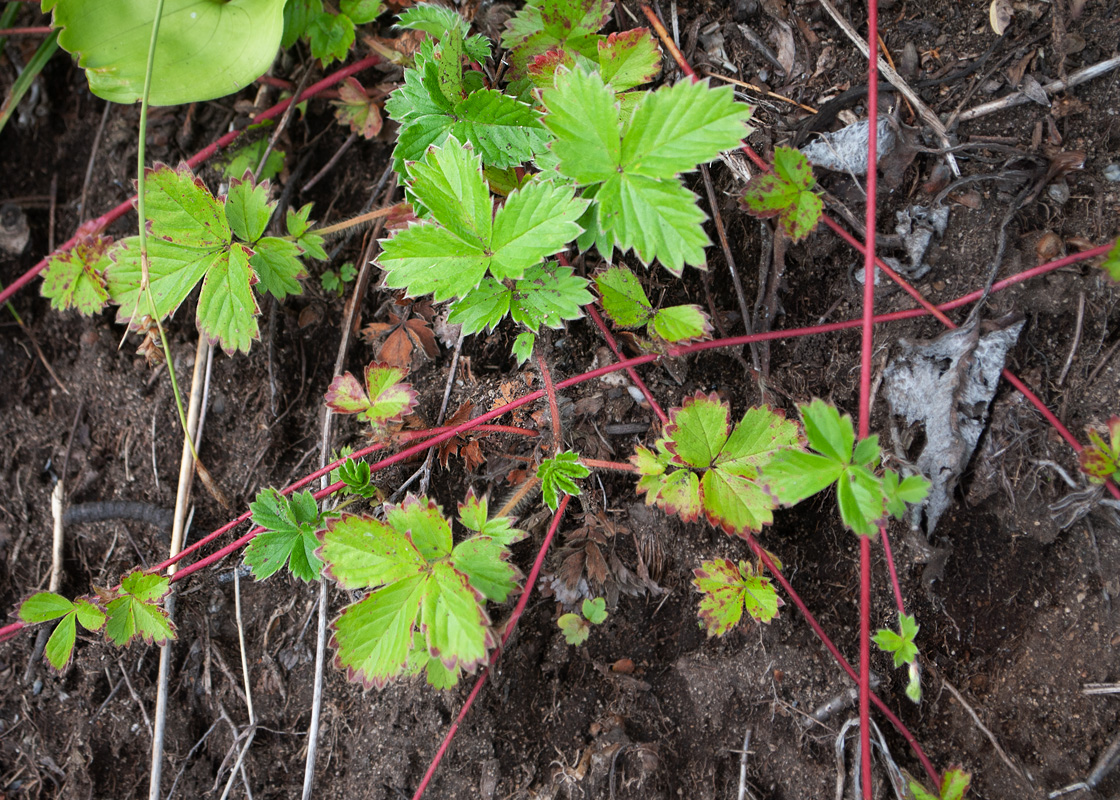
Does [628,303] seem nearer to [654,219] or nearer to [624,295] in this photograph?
[624,295]

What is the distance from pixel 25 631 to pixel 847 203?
2848 mm

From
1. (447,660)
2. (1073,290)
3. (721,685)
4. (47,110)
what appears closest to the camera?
(447,660)

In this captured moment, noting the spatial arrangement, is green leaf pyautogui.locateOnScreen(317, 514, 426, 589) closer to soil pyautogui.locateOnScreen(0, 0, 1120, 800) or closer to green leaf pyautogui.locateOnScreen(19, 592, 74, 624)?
soil pyautogui.locateOnScreen(0, 0, 1120, 800)

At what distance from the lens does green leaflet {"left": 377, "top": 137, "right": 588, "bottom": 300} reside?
61.2 inches

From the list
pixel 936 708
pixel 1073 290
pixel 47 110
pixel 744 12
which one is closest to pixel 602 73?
pixel 744 12

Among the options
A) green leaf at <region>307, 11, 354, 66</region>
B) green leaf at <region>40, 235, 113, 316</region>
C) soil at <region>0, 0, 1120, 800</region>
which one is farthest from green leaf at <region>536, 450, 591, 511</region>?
green leaf at <region>40, 235, 113, 316</region>

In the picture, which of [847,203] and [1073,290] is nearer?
[1073,290]

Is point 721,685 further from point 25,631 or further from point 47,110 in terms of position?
point 47,110

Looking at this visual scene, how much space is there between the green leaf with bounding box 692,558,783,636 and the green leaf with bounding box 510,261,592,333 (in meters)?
0.74

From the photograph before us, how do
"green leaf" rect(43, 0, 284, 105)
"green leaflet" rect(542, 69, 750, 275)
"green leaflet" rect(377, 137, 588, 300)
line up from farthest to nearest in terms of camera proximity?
"green leaf" rect(43, 0, 284, 105) → "green leaflet" rect(377, 137, 588, 300) → "green leaflet" rect(542, 69, 750, 275)

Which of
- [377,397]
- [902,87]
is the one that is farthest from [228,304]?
[902,87]

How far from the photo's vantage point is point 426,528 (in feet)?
5.01

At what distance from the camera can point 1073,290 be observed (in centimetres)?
166

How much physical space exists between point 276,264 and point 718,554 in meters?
1.50
